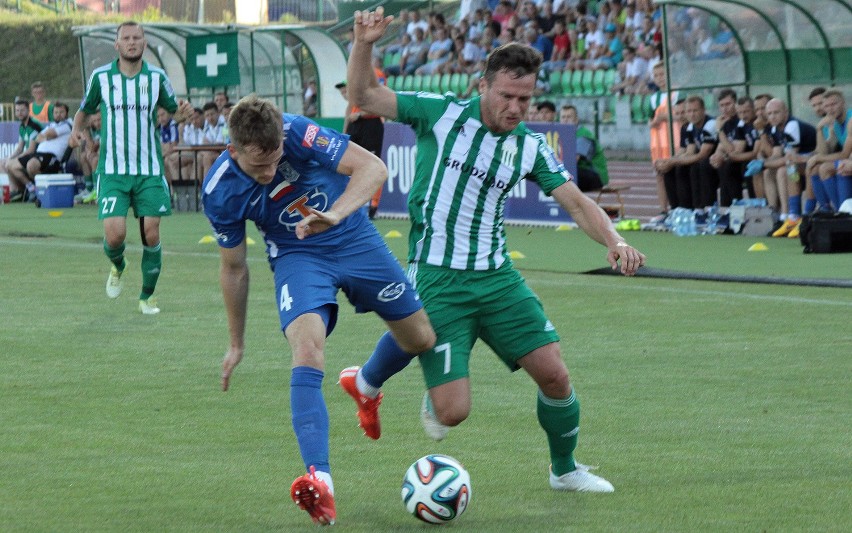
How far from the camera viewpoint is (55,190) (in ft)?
78.2

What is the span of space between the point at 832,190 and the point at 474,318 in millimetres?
10598

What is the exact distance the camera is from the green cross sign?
24.7 meters

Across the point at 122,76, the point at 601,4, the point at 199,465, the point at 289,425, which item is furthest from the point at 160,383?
the point at 601,4

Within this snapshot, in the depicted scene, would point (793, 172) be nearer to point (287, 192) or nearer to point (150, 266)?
point (150, 266)

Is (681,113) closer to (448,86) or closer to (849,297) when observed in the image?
(849,297)

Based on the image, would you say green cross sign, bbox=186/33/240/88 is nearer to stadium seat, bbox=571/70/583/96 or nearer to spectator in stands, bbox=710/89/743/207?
stadium seat, bbox=571/70/583/96

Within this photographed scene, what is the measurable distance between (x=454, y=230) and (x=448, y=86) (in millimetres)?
22306

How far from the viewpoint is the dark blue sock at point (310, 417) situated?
194 inches

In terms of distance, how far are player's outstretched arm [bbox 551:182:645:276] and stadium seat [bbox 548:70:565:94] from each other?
67.7ft

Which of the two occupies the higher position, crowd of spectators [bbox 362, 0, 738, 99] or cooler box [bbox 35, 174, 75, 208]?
crowd of spectators [bbox 362, 0, 738, 99]

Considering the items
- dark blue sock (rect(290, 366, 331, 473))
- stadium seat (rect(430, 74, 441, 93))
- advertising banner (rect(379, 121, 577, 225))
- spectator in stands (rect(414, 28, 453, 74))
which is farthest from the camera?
spectator in stands (rect(414, 28, 453, 74))

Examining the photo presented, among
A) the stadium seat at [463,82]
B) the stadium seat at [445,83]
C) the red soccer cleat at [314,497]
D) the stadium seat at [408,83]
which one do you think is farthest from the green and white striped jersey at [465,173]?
the stadium seat at [408,83]

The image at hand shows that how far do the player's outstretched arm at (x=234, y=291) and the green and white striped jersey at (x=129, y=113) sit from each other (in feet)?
18.3

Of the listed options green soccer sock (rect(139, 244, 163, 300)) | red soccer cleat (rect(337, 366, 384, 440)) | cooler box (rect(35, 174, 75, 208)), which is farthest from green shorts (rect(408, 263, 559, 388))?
cooler box (rect(35, 174, 75, 208))
